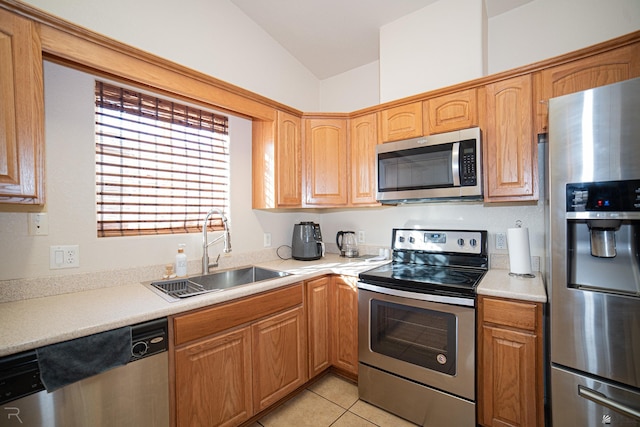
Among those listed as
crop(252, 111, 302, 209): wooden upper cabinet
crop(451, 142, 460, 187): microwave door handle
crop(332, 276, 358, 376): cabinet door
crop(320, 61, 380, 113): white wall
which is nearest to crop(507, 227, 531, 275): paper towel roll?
crop(451, 142, 460, 187): microwave door handle

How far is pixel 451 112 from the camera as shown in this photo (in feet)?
6.50

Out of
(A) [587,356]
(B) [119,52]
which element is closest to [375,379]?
(A) [587,356]

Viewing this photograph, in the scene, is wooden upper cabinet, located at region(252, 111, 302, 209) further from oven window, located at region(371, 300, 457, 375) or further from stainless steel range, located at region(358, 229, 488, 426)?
oven window, located at region(371, 300, 457, 375)

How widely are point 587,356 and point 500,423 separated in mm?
611

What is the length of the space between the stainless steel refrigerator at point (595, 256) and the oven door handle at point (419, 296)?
1.25 ft

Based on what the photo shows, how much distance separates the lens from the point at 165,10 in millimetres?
1905

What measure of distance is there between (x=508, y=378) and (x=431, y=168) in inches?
51.7

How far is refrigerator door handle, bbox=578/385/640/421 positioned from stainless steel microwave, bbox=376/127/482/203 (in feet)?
3.57

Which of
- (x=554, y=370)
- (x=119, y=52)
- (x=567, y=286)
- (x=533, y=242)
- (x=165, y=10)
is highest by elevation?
(x=165, y=10)

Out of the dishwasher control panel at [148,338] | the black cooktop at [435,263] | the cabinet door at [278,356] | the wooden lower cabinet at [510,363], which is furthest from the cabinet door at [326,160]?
the dishwasher control panel at [148,338]

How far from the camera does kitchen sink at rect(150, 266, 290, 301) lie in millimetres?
1812

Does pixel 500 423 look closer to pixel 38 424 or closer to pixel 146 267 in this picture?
pixel 38 424

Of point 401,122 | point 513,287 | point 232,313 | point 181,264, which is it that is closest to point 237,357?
point 232,313

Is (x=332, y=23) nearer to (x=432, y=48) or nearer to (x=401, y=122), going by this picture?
(x=432, y=48)
